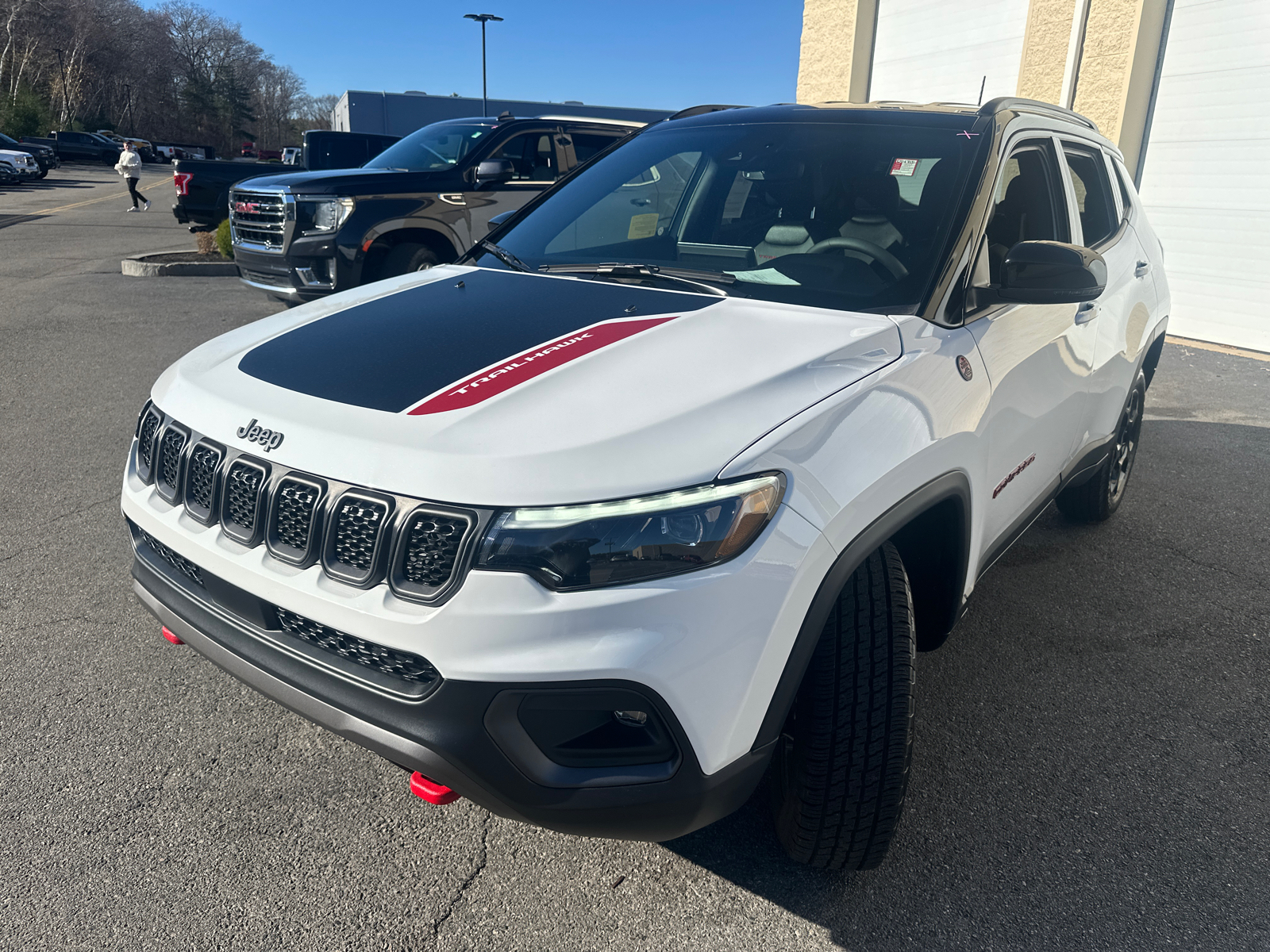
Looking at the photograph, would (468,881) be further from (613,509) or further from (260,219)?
(260,219)

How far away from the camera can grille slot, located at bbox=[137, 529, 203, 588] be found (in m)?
2.02

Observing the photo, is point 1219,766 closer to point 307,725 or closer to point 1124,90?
point 307,725

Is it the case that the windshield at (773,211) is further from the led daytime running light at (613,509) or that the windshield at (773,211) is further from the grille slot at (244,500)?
the grille slot at (244,500)

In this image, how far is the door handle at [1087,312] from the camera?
3.10 meters

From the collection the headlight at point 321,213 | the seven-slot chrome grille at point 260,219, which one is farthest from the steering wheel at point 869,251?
the seven-slot chrome grille at point 260,219

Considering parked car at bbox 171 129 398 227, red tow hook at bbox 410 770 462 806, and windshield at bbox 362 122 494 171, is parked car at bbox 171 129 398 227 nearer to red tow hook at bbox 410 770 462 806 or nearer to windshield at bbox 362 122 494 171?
windshield at bbox 362 122 494 171

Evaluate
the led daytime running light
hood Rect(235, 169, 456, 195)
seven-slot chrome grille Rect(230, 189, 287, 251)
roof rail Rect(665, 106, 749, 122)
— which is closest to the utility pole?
seven-slot chrome grille Rect(230, 189, 287, 251)

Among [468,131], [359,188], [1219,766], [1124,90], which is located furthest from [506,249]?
[1124,90]

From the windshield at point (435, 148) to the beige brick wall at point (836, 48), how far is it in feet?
22.1

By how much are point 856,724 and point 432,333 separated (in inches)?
52.1

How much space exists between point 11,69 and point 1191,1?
75482mm

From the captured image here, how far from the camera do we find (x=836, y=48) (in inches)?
555

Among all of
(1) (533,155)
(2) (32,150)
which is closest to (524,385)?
(1) (533,155)

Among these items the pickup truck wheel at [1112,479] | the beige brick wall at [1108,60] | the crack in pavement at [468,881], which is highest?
the beige brick wall at [1108,60]
